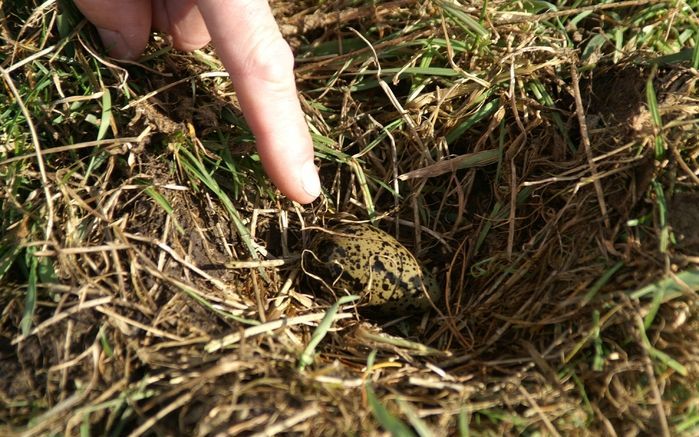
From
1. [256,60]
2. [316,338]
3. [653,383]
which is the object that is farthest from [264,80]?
[653,383]

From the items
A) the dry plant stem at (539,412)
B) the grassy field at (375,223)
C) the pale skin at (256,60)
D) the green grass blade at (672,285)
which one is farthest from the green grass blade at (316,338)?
the green grass blade at (672,285)

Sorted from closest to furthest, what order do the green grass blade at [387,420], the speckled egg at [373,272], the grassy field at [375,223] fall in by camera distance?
the green grass blade at [387,420]
the grassy field at [375,223]
the speckled egg at [373,272]

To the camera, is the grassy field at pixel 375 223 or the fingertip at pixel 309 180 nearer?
the grassy field at pixel 375 223

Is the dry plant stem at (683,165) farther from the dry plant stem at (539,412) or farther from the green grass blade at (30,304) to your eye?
the green grass blade at (30,304)

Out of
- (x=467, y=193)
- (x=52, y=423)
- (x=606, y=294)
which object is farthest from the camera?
(x=467, y=193)

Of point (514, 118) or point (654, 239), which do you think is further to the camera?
point (514, 118)

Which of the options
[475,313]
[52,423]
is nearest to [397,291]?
A: [475,313]

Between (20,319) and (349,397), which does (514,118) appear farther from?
(20,319)

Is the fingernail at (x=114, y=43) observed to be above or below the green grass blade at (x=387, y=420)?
above
